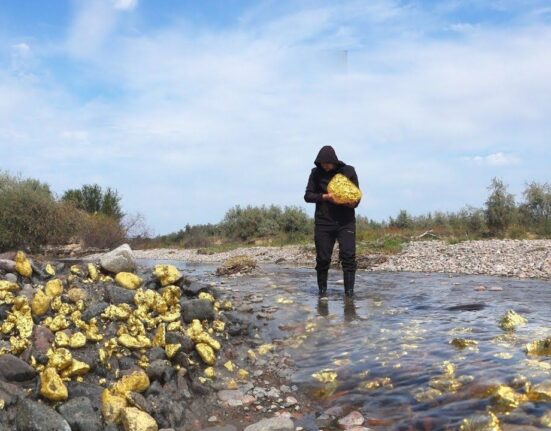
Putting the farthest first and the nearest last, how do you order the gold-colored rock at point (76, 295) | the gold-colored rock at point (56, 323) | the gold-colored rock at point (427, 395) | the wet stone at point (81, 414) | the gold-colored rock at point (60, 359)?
the gold-colored rock at point (76, 295) < the gold-colored rock at point (56, 323) < the gold-colored rock at point (60, 359) < the gold-colored rock at point (427, 395) < the wet stone at point (81, 414)

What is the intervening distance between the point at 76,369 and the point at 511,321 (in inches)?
159

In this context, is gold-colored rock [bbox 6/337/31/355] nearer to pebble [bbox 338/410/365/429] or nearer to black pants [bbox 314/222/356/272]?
pebble [bbox 338/410/365/429]

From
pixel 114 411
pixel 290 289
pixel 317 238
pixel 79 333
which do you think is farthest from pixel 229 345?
pixel 290 289

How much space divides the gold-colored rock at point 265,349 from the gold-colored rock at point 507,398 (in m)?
2.16

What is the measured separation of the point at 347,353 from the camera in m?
4.61

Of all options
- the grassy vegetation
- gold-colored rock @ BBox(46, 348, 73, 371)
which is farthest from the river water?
the grassy vegetation

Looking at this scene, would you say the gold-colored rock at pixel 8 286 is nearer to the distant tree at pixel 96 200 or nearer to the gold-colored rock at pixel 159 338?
the gold-colored rock at pixel 159 338

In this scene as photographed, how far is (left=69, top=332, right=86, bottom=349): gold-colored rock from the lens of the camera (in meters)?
4.04

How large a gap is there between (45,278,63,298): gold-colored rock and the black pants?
3.45m

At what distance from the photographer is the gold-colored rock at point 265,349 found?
4.88 meters

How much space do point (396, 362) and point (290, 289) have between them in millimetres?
4092

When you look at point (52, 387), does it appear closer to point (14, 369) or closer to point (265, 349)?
point (14, 369)

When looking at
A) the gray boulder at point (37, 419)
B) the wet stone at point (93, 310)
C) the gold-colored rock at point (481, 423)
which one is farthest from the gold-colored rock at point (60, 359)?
the gold-colored rock at point (481, 423)

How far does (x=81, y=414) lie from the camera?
3.17m
